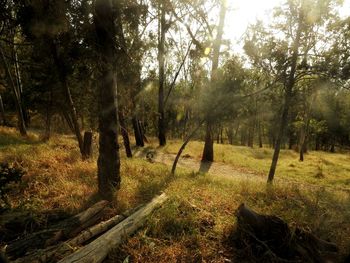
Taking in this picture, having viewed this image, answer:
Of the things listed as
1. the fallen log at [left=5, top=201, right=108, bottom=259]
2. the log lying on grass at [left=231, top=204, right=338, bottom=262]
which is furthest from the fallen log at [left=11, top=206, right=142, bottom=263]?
the log lying on grass at [left=231, top=204, right=338, bottom=262]

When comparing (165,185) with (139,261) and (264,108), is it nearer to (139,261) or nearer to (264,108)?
(139,261)

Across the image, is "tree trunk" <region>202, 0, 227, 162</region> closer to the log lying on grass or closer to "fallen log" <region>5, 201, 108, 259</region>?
the log lying on grass

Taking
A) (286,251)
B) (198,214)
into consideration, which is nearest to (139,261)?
(198,214)

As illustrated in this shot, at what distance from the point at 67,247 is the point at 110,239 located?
651 mm

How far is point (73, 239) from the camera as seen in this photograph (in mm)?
4238

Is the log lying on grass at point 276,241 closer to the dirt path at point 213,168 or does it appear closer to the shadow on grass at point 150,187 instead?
the shadow on grass at point 150,187

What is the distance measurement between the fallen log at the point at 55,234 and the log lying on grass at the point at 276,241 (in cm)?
269

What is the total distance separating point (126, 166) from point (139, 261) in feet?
16.2

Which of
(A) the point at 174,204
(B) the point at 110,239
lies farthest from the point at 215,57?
(B) the point at 110,239

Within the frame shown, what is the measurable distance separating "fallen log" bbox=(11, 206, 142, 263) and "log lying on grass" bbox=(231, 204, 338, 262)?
2.38 m

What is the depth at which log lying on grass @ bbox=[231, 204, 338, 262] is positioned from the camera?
14.6 feet

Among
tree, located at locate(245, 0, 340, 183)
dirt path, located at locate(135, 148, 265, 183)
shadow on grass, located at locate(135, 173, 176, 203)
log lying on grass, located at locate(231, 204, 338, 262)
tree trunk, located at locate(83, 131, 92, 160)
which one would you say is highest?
tree, located at locate(245, 0, 340, 183)

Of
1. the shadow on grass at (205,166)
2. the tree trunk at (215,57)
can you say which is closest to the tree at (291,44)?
the tree trunk at (215,57)

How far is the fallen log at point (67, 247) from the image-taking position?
3691 millimetres
